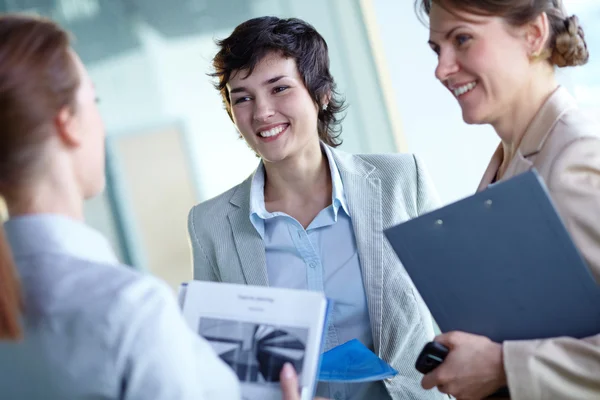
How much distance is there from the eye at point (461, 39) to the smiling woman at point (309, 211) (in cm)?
76

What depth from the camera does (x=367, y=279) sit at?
2.10 meters

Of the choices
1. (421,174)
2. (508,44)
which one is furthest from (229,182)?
(508,44)

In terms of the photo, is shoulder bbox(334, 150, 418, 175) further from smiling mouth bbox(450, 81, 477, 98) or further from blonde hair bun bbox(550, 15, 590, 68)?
blonde hair bun bbox(550, 15, 590, 68)

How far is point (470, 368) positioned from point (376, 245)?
2.72ft

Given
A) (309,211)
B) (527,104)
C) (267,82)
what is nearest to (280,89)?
(267,82)

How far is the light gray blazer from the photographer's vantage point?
2076 mm

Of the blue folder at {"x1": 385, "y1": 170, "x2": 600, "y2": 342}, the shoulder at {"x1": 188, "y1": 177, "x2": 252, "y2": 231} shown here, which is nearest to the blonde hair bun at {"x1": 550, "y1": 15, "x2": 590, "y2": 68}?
the blue folder at {"x1": 385, "y1": 170, "x2": 600, "y2": 342}

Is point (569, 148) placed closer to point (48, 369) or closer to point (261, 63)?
point (48, 369)

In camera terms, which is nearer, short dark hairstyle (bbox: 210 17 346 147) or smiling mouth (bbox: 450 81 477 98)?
smiling mouth (bbox: 450 81 477 98)

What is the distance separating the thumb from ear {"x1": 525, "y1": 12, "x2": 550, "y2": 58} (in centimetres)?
91

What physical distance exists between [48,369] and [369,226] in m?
1.36

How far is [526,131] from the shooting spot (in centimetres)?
151

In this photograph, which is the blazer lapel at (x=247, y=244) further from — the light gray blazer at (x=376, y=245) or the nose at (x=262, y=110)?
the nose at (x=262, y=110)

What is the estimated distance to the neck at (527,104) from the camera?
1.53 m
